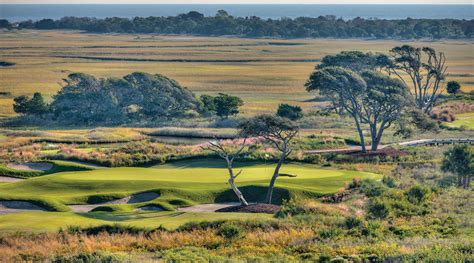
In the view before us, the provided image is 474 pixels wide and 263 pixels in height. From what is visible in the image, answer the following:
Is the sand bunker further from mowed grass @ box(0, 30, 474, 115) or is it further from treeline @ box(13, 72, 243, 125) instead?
mowed grass @ box(0, 30, 474, 115)

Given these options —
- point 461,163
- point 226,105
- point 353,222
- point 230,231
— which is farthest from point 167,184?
point 226,105

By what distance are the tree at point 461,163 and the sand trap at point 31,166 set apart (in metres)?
20.2

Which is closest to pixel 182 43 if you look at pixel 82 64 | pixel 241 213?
pixel 82 64

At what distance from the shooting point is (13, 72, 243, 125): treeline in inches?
2840

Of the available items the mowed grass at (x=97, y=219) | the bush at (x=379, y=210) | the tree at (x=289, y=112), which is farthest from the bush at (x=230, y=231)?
the tree at (x=289, y=112)

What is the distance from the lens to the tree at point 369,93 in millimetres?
50594

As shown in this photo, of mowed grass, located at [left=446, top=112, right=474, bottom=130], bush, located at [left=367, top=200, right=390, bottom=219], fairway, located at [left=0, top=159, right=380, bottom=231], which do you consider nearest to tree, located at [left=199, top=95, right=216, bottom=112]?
mowed grass, located at [left=446, top=112, right=474, bottom=130]

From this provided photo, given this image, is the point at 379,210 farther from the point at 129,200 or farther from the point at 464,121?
the point at 464,121

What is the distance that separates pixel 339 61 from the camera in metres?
72.6

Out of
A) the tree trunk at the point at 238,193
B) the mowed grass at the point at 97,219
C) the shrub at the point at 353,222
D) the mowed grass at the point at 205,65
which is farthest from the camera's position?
the mowed grass at the point at 205,65

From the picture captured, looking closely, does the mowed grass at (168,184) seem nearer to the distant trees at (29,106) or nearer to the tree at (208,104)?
the distant trees at (29,106)

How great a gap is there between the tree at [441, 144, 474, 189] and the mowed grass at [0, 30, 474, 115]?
37.2 meters

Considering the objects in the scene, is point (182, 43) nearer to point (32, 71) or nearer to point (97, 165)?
point (32, 71)

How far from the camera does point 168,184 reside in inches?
1441
